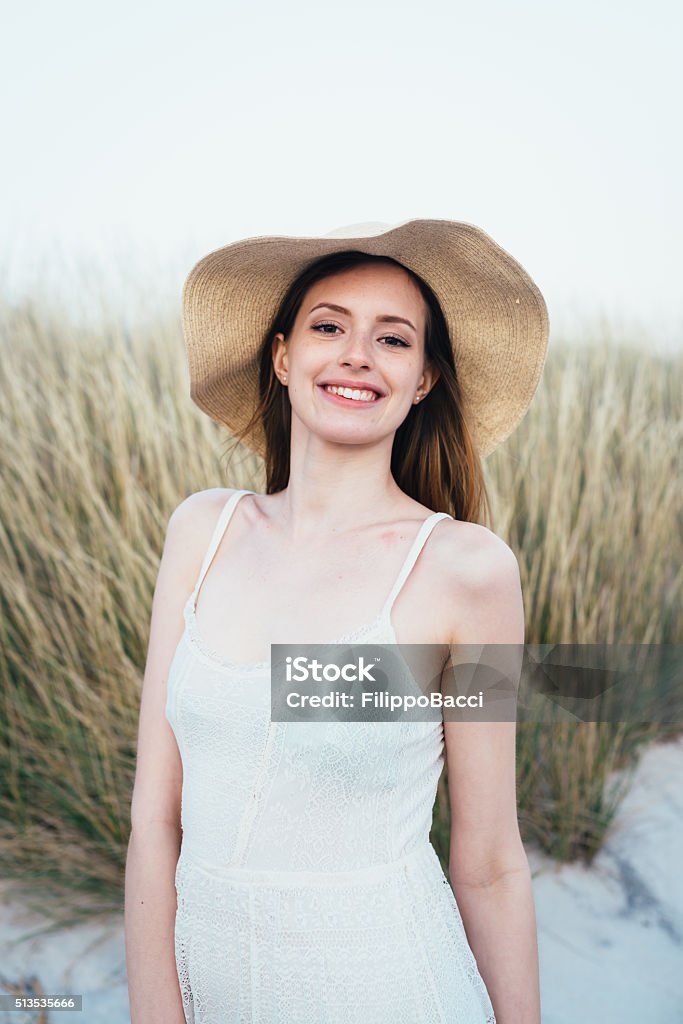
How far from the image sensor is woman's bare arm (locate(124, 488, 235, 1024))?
157 centimetres

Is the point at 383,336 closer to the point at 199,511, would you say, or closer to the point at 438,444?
the point at 438,444

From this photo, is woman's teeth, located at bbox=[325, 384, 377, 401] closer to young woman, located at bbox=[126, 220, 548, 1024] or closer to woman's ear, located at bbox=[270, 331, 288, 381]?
young woman, located at bbox=[126, 220, 548, 1024]

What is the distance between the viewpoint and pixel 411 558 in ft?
4.98

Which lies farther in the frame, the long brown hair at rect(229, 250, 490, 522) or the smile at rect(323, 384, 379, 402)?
the long brown hair at rect(229, 250, 490, 522)

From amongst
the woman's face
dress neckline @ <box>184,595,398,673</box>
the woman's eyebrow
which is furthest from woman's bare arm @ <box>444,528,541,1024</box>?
the woman's eyebrow

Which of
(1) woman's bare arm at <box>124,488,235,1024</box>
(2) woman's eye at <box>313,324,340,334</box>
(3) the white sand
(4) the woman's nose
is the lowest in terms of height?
(3) the white sand

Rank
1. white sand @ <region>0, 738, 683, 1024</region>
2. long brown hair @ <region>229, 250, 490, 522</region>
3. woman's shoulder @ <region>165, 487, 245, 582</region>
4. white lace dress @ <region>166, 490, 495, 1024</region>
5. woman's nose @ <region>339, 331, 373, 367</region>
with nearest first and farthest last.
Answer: white lace dress @ <region>166, 490, 495, 1024</region> → woman's nose @ <region>339, 331, 373, 367</region> → woman's shoulder @ <region>165, 487, 245, 582</region> → long brown hair @ <region>229, 250, 490, 522</region> → white sand @ <region>0, 738, 683, 1024</region>

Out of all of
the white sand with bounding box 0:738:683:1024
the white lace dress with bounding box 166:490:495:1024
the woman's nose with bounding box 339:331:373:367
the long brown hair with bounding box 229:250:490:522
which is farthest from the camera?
the white sand with bounding box 0:738:683:1024

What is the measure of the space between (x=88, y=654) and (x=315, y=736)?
1527 millimetres

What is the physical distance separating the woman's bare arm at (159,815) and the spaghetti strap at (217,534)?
20 millimetres

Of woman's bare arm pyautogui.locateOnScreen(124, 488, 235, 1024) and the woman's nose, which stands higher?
the woman's nose

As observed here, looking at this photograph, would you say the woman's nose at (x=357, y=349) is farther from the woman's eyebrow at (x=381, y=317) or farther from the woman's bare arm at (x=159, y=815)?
the woman's bare arm at (x=159, y=815)

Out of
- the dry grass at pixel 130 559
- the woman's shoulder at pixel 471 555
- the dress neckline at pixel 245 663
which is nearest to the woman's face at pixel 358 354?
the woman's shoulder at pixel 471 555

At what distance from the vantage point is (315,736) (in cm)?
141
